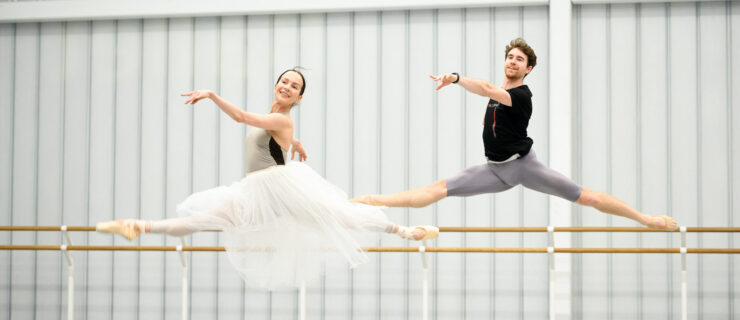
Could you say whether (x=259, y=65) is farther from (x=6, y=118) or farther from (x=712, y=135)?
(x=712, y=135)

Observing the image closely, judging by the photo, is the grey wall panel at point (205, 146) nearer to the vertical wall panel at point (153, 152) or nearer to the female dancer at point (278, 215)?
the vertical wall panel at point (153, 152)

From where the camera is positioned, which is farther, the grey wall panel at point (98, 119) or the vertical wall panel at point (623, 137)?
the grey wall panel at point (98, 119)

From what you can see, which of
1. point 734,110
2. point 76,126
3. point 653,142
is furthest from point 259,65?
point 734,110

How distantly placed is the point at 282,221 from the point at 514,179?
118 centimetres

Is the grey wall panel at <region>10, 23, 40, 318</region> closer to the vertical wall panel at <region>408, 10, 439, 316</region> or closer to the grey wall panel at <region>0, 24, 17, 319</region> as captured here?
the grey wall panel at <region>0, 24, 17, 319</region>

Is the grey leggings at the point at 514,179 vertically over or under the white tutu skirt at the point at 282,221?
over

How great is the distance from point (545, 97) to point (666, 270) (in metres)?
1.55

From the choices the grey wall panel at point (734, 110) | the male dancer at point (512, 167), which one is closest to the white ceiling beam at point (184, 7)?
the grey wall panel at point (734, 110)

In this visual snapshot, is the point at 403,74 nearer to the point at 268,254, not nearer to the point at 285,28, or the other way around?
the point at 285,28

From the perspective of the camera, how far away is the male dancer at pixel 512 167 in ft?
11.5

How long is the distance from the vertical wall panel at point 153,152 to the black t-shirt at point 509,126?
3176 millimetres

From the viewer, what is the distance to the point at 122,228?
10.7 feet

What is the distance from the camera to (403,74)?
5609 mm

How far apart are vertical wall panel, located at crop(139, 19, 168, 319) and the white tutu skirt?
2.42m
